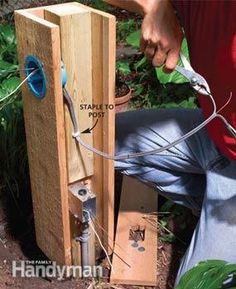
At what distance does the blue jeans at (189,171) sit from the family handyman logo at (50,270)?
30 cm

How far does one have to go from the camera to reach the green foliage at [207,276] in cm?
139

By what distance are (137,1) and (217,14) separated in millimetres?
215

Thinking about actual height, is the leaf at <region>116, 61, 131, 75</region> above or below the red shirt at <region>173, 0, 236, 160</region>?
below

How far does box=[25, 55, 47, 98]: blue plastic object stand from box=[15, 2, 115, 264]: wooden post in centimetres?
2

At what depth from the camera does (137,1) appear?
4.38ft

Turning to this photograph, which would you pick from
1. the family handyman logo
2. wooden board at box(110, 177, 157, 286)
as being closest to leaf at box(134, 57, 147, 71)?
wooden board at box(110, 177, 157, 286)

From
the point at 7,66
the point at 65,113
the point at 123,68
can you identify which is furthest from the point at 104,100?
the point at 123,68

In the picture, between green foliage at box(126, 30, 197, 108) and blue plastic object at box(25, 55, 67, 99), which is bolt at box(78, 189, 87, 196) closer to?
blue plastic object at box(25, 55, 67, 99)

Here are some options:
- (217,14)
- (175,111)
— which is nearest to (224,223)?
(175,111)

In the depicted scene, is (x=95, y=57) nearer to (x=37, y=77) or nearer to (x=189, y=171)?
(x=37, y=77)

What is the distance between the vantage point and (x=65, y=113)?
140 cm

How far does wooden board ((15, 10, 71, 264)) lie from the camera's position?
4.22 ft

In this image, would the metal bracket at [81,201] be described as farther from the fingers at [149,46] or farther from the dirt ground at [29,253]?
the fingers at [149,46]

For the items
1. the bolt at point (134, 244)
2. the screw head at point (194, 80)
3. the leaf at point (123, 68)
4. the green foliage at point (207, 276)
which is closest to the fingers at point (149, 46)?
the screw head at point (194, 80)
